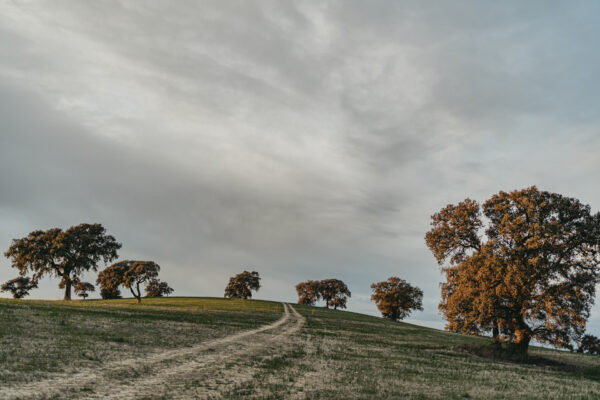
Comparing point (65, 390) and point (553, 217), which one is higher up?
point (553, 217)

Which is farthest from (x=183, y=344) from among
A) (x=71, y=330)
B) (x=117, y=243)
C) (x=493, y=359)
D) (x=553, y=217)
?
(x=117, y=243)

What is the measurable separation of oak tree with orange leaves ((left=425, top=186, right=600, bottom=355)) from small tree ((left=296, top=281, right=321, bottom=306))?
10924cm

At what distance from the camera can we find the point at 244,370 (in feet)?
53.5

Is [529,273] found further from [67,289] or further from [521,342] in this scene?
[67,289]

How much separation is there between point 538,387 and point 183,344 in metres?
20.0

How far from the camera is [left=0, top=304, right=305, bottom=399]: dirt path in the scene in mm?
11031

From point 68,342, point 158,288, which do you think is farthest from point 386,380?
point 158,288

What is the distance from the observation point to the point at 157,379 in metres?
13.3

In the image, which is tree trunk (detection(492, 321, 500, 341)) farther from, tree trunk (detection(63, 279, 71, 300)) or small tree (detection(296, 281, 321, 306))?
small tree (detection(296, 281, 321, 306))

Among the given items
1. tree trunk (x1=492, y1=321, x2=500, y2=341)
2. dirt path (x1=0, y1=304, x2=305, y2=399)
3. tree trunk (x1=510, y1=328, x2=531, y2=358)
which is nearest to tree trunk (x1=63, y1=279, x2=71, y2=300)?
dirt path (x1=0, y1=304, x2=305, y2=399)

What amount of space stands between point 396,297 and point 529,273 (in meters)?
74.7

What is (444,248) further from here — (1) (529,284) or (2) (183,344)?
(2) (183,344)

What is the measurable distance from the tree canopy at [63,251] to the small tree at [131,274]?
9616 mm

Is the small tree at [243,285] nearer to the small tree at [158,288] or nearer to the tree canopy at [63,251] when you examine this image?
the small tree at [158,288]
